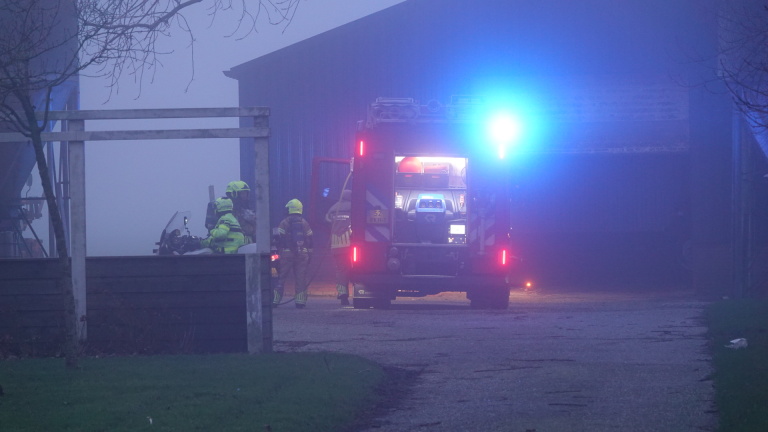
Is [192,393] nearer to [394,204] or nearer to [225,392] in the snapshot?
[225,392]

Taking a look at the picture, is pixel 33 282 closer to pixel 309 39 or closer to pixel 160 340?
pixel 160 340

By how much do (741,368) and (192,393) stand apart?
4.70 meters

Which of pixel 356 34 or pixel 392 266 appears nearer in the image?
pixel 392 266

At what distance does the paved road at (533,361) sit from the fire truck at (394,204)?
63 centimetres

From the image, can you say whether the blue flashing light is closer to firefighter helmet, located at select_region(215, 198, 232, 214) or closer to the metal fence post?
firefighter helmet, located at select_region(215, 198, 232, 214)

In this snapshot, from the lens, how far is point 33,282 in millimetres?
9836

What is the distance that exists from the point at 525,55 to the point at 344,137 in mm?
5091

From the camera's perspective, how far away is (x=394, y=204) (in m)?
16.6

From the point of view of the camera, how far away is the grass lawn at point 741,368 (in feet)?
20.9

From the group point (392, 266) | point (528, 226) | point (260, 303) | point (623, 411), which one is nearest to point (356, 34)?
point (528, 226)

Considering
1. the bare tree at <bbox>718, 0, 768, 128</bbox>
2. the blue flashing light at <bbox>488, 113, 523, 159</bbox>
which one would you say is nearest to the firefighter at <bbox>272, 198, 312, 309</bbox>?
the blue flashing light at <bbox>488, 113, 523, 159</bbox>

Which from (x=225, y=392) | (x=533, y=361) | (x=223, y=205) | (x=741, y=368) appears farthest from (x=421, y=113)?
(x=225, y=392)

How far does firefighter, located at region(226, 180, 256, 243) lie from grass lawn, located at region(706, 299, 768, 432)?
7380 mm

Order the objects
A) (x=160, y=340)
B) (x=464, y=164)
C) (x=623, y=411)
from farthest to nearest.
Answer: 1. (x=464, y=164)
2. (x=160, y=340)
3. (x=623, y=411)
